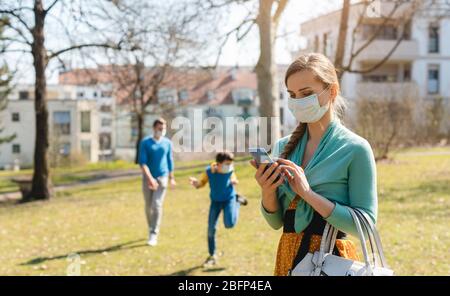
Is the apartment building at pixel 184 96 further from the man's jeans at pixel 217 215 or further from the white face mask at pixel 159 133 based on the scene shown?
the man's jeans at pixel 217 215

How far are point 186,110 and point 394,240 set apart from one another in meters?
32.5

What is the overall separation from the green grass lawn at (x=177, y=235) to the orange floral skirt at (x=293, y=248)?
14.2 feet

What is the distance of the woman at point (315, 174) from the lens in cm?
260

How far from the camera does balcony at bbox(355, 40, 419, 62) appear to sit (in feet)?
131

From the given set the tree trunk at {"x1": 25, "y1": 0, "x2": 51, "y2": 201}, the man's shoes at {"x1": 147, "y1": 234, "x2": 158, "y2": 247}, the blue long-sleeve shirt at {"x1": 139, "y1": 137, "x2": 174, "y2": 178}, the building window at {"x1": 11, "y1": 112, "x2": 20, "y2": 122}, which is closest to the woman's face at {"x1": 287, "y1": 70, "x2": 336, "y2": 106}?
the blue long-sleeve shirt at {"x1": 139, "y1": 137, "x2": 174, "y2": 178}

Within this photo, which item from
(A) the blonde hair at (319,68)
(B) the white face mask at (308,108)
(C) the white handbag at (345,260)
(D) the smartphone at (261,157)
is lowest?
(C) the white handbag at (345,260)

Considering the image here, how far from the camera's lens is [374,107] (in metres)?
24.7

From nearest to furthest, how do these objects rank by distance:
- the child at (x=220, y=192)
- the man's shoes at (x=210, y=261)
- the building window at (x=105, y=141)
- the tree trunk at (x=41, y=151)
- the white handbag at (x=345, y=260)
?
the white handbag at (x=345, y=260) → the man's shoes at (x=210, y=261) → the child at (x=220, y=192) → the tree trunk at (x=41, y=151) → the building window at (x=105, y=141)

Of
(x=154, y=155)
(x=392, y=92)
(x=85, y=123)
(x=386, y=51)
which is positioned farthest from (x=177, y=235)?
(x=85, y=123)

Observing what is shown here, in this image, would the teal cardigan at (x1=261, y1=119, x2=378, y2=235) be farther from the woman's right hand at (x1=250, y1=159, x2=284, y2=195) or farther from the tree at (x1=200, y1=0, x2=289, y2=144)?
the tree at (x1=200, y1=0, x2=289, y2=144)

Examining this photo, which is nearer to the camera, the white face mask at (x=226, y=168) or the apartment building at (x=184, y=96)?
the white face mask at (x=226, y=168)

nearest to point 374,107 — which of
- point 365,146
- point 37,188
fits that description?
point 37,188

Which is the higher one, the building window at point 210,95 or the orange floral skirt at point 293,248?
the building window at point 210,95

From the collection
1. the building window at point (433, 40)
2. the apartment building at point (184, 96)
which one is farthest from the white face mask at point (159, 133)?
the building window at point (433, 40)
